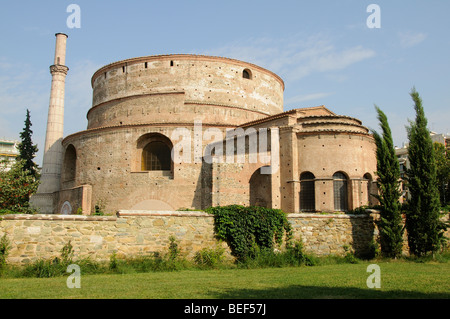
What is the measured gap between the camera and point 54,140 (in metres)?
30.4

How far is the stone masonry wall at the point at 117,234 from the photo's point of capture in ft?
34.7

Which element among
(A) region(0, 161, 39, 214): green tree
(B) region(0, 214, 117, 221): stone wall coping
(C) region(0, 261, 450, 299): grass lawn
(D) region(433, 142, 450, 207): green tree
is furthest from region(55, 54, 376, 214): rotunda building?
(D) region(433, 142, 450, 207): green tree

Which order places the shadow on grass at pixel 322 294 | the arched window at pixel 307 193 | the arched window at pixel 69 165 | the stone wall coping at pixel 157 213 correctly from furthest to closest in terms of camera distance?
1. the arched window at pixel 69 165
2. the arched window at pixel 307 193
3. the stone wall coping at pixel 157 213
4. the shadow on grass at pixel 322 294

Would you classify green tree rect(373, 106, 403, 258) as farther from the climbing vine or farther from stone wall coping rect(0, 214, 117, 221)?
stone wall coping rect(0, 214, 117, 221)

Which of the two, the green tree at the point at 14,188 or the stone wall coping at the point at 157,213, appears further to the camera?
the green tree at the point at 14,188

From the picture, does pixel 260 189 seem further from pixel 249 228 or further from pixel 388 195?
pixel 249 228

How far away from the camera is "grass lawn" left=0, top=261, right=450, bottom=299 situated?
Answer: 7.71 meters

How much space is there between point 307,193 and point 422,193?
5590 mm

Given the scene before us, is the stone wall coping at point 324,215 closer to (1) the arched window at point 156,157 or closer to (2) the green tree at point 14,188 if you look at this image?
(1) the arched window at point 156,157

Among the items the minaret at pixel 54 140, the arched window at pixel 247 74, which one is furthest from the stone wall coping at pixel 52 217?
the minaret at pixel 54 140

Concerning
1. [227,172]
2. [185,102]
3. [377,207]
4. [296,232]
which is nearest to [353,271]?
[296,232]

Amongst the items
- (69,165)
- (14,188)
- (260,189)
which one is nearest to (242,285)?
(260,189)

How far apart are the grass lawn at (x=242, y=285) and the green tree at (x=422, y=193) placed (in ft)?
11.7

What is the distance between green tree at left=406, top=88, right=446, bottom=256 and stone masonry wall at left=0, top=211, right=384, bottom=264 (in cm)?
361
